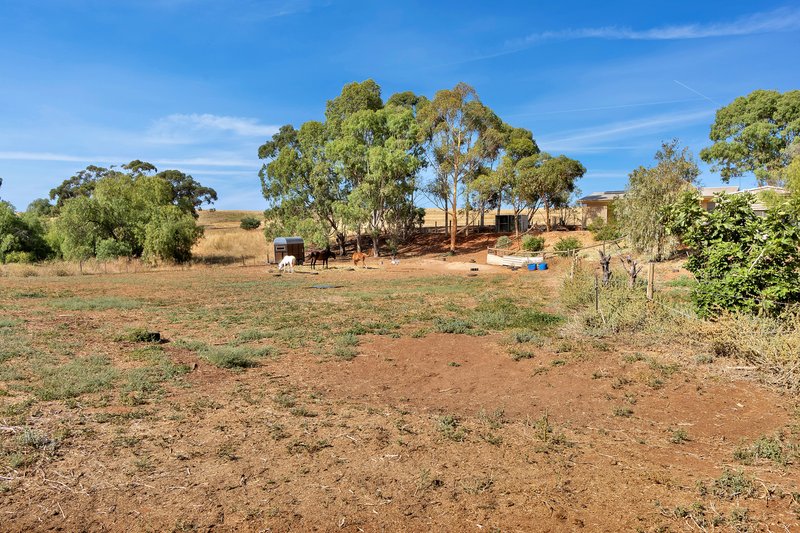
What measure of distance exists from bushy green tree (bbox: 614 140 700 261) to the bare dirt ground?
17299 millimetres

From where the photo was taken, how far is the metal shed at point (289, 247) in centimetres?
3981

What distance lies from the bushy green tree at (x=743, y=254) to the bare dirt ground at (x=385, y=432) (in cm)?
126

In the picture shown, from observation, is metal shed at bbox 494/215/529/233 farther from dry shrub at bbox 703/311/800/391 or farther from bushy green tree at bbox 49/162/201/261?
dry shrub at bbox 703/311/800/391

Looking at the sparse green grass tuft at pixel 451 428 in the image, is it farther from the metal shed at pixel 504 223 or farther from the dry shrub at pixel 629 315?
the metal shed at pixel 504 223

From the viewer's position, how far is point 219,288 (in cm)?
2250

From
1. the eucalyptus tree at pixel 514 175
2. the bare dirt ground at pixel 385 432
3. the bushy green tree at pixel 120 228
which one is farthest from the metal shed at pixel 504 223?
the bare dirt ground at pixel 385 432

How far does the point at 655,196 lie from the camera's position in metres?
26.2

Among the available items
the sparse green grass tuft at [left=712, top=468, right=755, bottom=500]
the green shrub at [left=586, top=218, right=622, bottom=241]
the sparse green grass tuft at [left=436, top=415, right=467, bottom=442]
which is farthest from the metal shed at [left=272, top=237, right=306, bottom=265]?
the sparse green grass tuft at [left=712, top=468, right=755, bottom=500]

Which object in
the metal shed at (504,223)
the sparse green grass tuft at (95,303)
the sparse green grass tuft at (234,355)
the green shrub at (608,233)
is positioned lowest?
the sparse green grass tuft at (234,355)

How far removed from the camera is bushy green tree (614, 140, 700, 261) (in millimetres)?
26141

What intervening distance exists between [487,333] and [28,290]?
20.2 meters

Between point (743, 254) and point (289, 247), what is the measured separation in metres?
34.8

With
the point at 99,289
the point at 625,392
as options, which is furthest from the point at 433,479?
the point at 99,289

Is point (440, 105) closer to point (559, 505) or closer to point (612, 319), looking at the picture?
point (612, 319)
